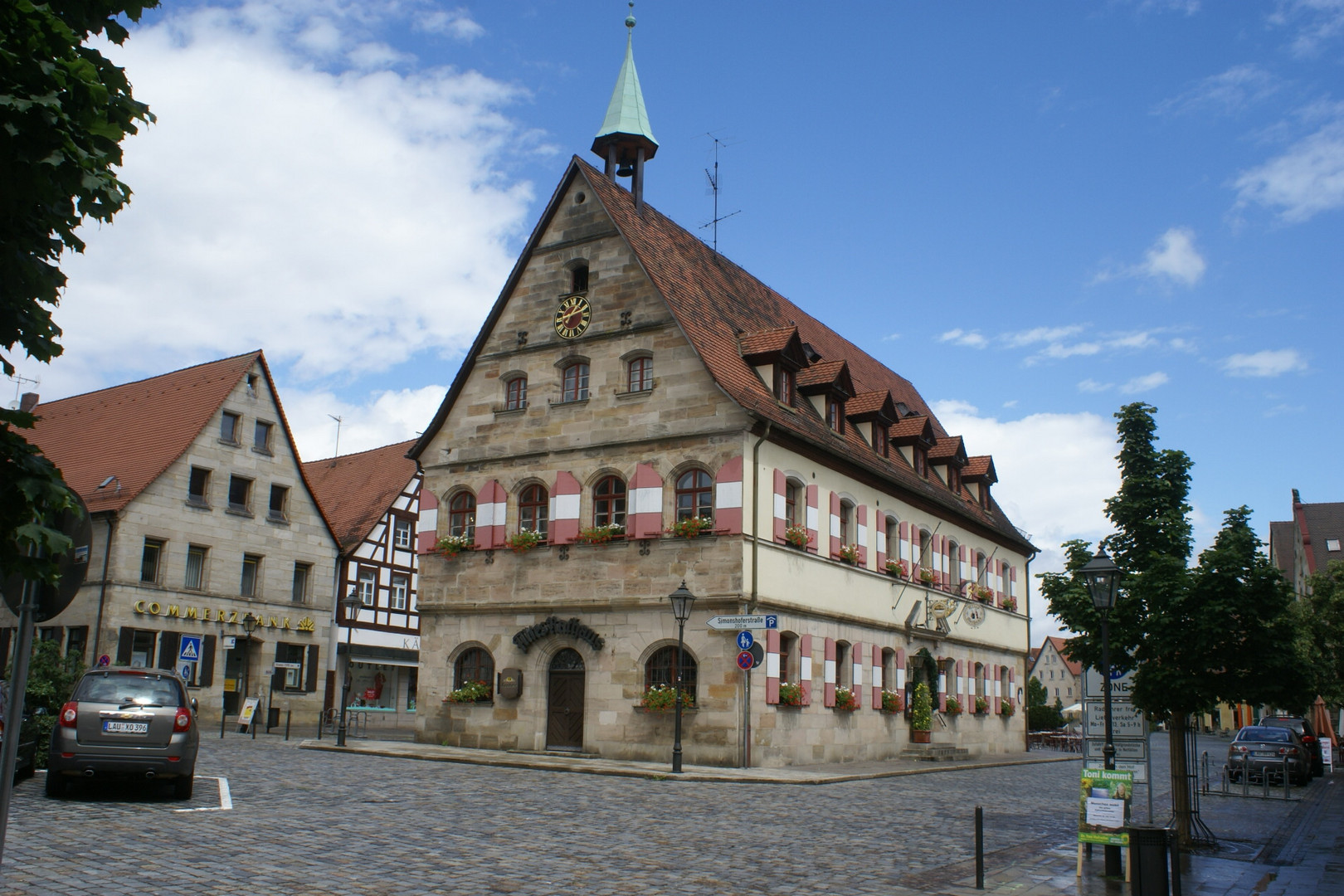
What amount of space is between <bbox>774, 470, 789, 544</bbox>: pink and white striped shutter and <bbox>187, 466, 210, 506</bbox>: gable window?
70.3 ft

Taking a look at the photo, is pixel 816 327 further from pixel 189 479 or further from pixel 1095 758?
pixel 1095 758

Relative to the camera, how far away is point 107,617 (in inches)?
1368

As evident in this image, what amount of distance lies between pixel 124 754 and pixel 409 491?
3307 cm

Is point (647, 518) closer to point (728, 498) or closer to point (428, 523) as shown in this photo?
point (728, 498)

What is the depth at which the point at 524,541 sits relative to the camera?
27031 mm

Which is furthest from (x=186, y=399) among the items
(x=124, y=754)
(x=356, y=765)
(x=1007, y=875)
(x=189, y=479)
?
(x=1007, y=875)

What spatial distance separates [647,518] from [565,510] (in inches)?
90.1

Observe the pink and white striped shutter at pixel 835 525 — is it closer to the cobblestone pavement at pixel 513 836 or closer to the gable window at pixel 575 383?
the gable window at pixel 575 383

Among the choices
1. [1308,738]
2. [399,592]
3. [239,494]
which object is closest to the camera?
[1308,738]

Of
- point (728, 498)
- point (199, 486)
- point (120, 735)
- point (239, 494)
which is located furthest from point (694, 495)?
point (239, 494)

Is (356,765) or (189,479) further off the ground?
(189,479)

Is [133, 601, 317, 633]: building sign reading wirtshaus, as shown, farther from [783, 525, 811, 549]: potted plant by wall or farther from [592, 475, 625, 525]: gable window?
[783, 525, 811, 549]: potted plant by wall

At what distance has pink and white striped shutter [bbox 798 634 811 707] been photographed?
25766mm

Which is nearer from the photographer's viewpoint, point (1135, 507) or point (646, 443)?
point (1135, 507)
